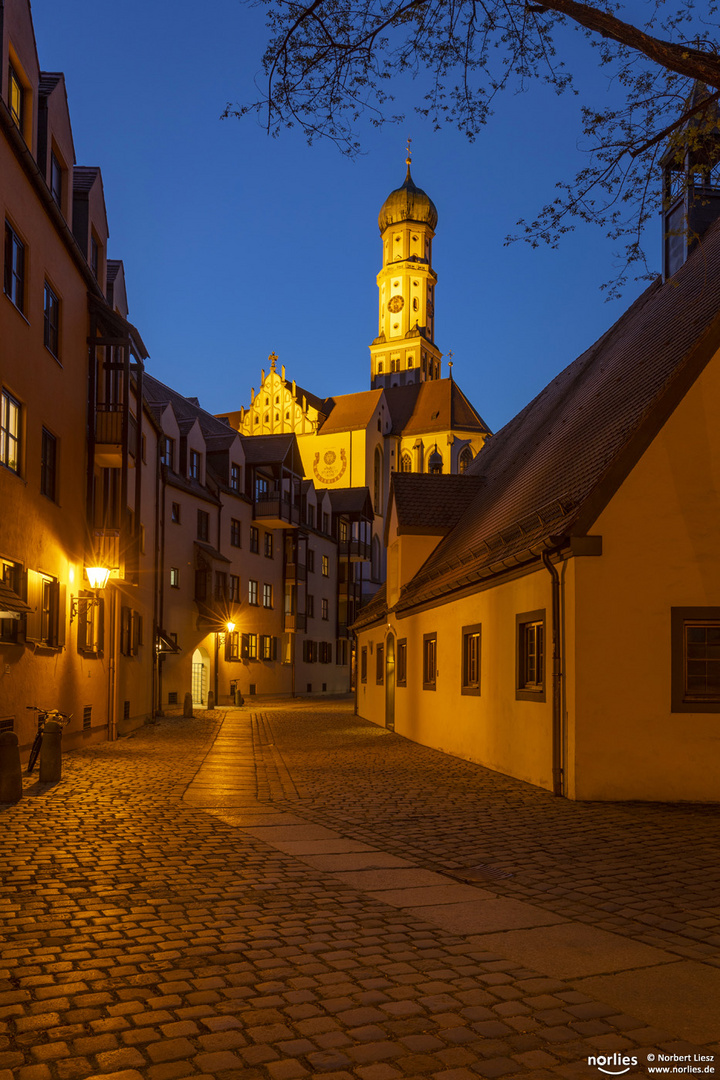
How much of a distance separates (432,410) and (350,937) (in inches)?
3500

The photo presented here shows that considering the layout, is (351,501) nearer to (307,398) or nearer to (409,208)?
(307,398)

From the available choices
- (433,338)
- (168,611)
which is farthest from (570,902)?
(433,338)

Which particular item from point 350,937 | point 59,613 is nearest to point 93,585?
point 59,613

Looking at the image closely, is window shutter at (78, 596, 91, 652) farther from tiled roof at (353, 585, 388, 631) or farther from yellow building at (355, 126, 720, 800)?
tiled roof at (353, 585, 388, 631)

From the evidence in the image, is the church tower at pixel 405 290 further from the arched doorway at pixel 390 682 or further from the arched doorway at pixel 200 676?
the arched doorway at pixel 390 682

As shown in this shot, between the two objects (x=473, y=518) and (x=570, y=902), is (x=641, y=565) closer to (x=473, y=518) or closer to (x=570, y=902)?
(x=570, y=902)

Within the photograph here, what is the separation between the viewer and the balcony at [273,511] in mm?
45781

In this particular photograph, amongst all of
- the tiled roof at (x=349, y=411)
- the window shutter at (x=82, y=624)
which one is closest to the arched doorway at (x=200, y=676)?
the window shutter at (x=82, y=624)

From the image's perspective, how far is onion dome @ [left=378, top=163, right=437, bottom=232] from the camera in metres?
127

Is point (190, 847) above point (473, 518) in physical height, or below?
below

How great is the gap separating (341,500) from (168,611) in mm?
27271

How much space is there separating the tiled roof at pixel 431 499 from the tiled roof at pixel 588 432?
21.7 inches

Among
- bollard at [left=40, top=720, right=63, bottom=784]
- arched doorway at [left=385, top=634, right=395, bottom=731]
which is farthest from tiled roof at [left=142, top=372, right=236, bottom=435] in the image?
bollard at [left=40, top=720, right=63, bottom=784]

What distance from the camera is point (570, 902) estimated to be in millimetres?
6555
